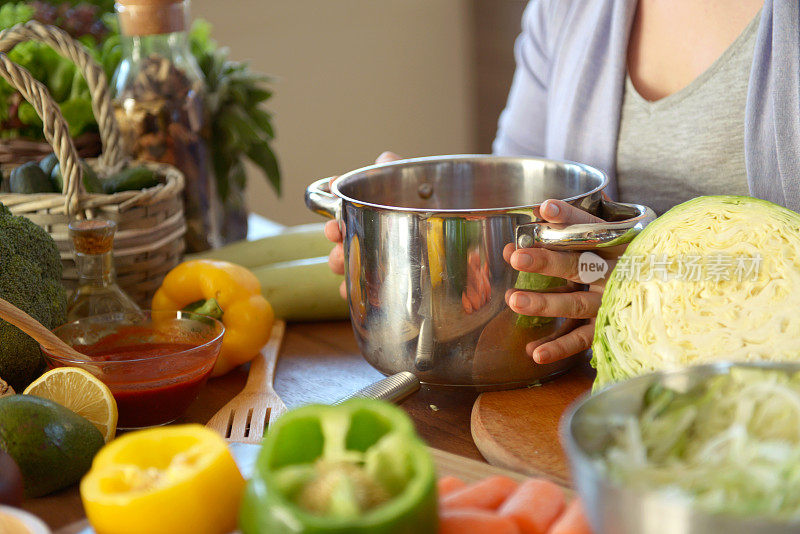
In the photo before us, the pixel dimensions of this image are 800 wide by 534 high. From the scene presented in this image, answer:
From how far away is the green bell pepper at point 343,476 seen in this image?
0.50m

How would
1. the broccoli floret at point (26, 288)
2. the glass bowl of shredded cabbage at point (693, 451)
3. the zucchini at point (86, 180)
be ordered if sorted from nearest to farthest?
1. the glass bowl of shredded cabbage at point (693, 451)
2. the broccoli floret at point (26, 288)
3. the zucchini at point (86, 180)

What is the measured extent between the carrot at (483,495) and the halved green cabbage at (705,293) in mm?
209

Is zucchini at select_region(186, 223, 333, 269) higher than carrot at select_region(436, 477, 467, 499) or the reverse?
the reverse

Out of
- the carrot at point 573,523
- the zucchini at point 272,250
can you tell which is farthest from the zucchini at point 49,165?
the carrot at point 573,523

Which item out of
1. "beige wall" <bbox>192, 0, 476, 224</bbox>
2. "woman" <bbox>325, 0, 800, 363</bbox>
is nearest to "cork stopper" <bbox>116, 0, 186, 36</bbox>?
"woman" <bbox>325, 0, 800, 363</bbox>

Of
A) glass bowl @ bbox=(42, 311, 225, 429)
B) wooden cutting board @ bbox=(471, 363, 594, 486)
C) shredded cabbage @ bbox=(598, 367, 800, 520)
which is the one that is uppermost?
shredded cabbage @ bbox=(598, 367, 800, 520)

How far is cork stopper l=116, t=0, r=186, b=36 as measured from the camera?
56.1 inches

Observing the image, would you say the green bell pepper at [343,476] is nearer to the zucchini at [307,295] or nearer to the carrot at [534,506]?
the carrot at [534,506]

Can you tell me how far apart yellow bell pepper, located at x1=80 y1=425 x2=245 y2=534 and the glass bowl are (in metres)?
0.26

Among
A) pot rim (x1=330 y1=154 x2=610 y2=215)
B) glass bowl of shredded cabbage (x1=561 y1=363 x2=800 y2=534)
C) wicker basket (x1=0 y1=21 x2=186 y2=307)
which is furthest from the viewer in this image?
wicker basket (x1=0 y1=21 x2=186 y2=307)

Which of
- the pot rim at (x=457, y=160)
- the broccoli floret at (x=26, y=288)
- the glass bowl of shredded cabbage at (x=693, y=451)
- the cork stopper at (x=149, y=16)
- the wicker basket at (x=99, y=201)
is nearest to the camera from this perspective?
the glass bowl of shredded cabbage at (x=693, y=451)

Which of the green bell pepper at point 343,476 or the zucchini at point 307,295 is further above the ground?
the green bell pepper at point 343,476

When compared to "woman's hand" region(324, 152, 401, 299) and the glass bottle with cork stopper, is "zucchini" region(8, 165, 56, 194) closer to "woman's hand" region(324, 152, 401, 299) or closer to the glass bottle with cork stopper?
the glass bottle with cork stopper
